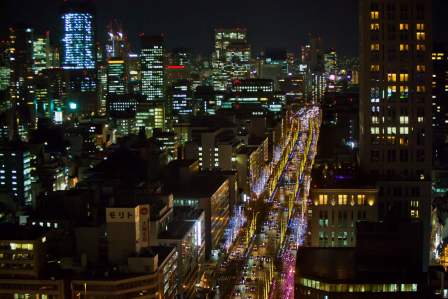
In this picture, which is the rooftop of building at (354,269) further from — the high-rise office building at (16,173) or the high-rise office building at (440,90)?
the high-rise office building at (440,90)

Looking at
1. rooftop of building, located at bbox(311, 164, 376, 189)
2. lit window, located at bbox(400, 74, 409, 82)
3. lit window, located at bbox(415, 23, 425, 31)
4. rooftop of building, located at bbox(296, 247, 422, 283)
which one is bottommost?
rooftop of building, located at bbox(296, 247, 422, 283)

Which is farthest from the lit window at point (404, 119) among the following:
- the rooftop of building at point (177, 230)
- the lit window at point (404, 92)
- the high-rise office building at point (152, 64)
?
the high-rise office building at point (152, 64)

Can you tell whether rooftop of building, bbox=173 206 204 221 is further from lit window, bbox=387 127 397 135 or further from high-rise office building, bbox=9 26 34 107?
high-rise office building, bbox=9 26 34 107

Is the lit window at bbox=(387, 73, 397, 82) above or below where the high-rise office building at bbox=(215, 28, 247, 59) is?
below

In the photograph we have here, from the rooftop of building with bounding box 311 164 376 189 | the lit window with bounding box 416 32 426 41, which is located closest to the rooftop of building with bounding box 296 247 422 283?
the rooftop of building with bounding box 311 164 376 189

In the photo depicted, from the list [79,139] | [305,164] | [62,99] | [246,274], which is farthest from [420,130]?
[62,99]

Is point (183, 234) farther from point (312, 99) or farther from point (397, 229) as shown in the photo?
point (312, 99)
